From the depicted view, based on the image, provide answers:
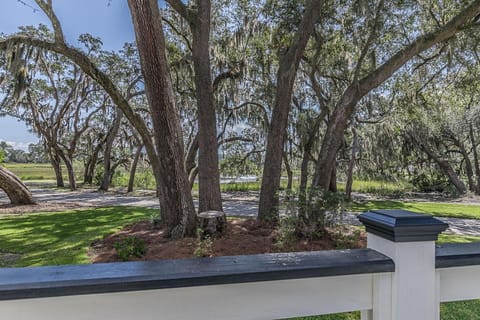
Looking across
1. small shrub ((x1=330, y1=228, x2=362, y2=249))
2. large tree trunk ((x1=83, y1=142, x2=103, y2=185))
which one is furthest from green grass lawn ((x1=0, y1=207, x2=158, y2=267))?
large tree trunk ((x1=83, y1=142, x2=103, y2=185))

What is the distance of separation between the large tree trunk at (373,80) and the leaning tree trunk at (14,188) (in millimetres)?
7580

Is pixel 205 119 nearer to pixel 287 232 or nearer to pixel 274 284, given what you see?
pixel 287 232

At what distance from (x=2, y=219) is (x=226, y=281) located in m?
7.48

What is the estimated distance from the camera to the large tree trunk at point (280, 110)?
505 centimetres

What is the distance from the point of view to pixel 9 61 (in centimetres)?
610

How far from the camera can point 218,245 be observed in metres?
4.09

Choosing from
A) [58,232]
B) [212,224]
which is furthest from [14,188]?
[212,224]

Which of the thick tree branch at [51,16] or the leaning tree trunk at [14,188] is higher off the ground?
the thick tree branch at [51,16]

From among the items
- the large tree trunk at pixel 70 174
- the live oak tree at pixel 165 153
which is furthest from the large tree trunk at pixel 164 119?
the large tree trunk at pixel 70 174

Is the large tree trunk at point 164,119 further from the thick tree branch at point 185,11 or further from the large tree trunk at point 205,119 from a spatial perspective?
the thick tree branch at point 185,11

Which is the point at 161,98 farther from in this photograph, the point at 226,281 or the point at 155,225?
the point at 226,281

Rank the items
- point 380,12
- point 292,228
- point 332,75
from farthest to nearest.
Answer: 1. point 332,75
2. point 380,12
3. point 292,228

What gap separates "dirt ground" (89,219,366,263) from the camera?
3.78 meters

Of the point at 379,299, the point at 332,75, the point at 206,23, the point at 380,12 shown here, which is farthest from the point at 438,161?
the point at 379,299
